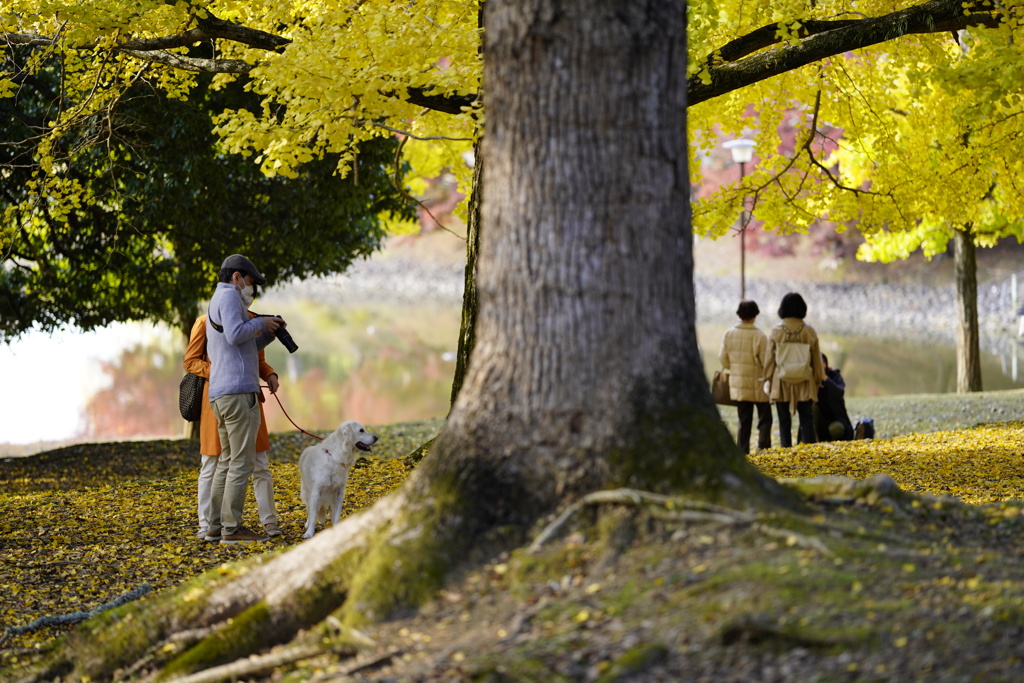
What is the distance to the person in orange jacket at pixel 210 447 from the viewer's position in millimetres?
6785

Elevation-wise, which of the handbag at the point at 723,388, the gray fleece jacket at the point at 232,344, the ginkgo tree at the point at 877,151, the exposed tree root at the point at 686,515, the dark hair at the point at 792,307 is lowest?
the exposed tree root at the point at 686,515

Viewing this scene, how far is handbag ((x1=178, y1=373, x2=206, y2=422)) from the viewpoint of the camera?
6.84 m

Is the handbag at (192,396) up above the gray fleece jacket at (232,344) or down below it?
below

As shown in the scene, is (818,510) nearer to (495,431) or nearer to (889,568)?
(889,568)

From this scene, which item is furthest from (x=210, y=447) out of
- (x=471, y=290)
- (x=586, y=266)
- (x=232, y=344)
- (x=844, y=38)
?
(x=844, y=38)

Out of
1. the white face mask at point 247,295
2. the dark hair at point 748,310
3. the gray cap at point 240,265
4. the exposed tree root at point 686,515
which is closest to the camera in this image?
the exposed tree root at point 686,515

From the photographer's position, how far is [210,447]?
6.82 meters

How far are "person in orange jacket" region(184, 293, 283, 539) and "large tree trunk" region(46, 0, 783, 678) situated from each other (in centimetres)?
280

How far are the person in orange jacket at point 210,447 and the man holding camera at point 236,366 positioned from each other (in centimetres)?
13

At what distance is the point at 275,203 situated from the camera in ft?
42.9

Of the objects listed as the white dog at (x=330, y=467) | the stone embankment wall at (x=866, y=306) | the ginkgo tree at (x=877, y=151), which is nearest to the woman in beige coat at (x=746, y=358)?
the ginkgo tree at (x=877, y=151)

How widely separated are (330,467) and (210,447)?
0.93 meters

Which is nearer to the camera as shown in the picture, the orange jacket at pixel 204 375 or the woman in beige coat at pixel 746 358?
the orange jacket at pixel 204 375

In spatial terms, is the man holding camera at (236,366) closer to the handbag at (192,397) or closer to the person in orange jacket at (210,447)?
the person in orange jacket at (210,447)
